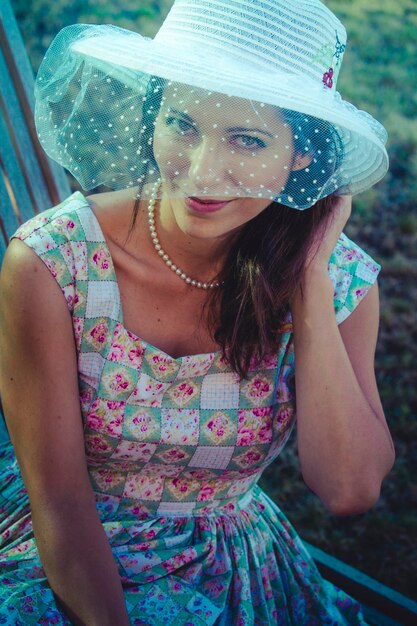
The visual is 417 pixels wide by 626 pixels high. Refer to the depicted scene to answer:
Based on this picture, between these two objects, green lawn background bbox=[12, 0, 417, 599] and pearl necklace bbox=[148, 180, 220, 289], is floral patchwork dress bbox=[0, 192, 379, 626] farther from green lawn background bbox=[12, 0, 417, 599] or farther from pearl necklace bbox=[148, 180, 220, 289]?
green lawn background bbox=[12, 0, 417, 599]

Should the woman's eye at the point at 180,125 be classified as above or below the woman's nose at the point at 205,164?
above

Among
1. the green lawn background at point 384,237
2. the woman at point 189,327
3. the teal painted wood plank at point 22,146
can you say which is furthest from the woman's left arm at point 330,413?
the green lawn background at point 384,237

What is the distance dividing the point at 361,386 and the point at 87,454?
0.82 m

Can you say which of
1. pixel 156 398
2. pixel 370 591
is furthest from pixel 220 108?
pixel 370 591

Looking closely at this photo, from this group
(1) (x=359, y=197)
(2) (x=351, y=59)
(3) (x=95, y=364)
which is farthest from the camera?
(2) (x=351, y=59)

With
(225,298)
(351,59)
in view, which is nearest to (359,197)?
(351,59)

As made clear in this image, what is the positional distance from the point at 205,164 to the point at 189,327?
0.62 meters

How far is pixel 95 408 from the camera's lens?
7.05ft

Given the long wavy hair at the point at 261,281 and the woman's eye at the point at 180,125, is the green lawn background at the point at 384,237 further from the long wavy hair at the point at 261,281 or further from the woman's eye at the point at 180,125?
the woman's eye at the point at 180,125

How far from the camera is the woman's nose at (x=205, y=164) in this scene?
6.05 feet

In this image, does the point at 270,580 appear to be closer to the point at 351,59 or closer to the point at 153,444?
the point at 153,444

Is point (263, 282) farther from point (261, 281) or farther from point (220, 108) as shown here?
point (220, 108)

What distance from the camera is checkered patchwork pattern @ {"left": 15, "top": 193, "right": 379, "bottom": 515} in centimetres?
211

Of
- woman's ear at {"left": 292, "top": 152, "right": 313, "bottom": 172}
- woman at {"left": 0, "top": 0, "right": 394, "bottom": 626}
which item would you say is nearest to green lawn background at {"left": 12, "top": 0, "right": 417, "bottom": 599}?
woman at {"left": 0, "top": 0, "right": 394, "bottom": 626}
